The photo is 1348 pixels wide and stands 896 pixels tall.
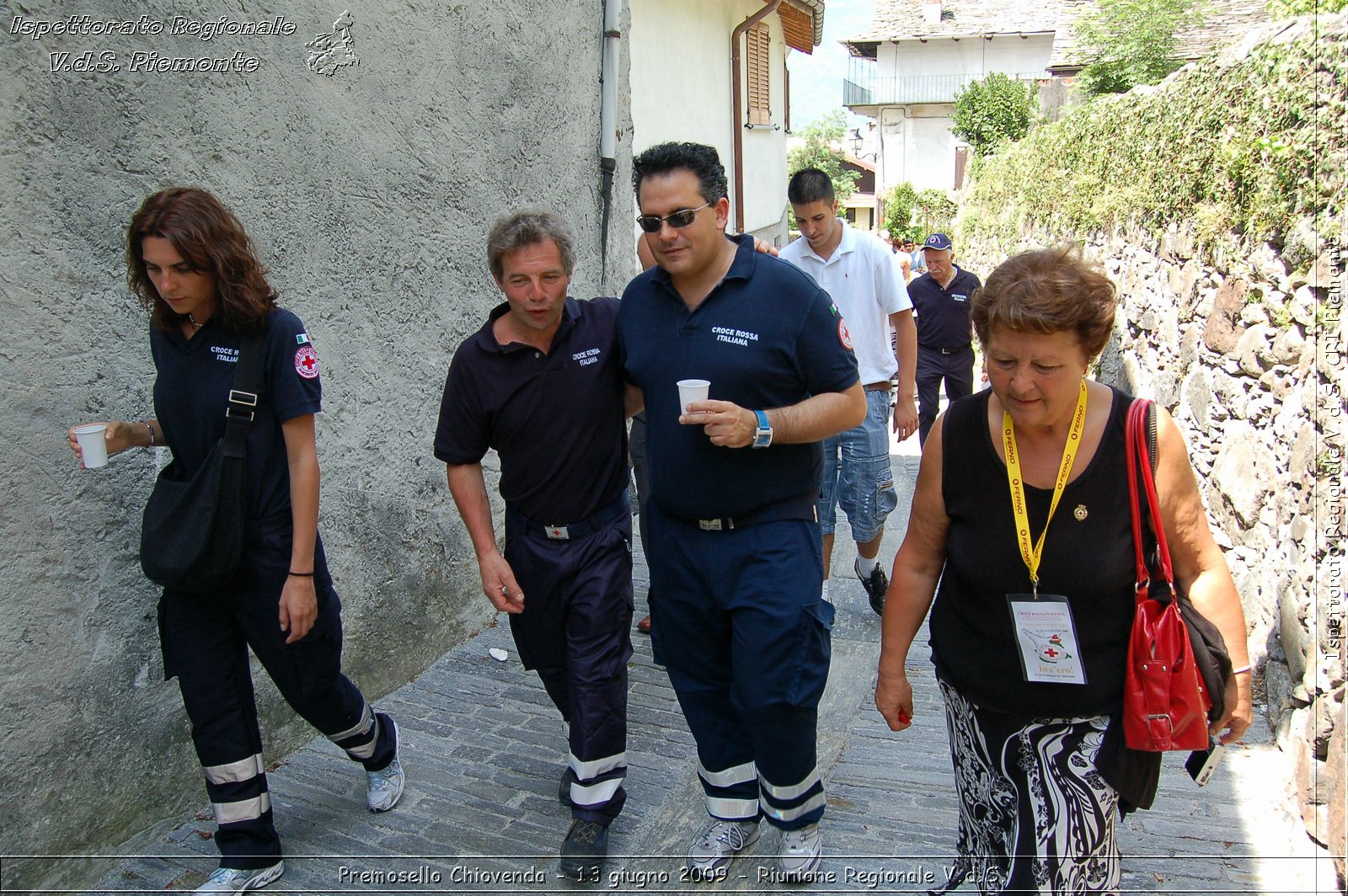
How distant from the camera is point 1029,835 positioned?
7.80ft

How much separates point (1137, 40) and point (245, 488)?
24.3 meters

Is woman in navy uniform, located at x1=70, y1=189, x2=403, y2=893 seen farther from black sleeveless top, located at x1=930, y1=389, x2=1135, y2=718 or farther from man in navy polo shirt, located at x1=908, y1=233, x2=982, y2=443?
man in navy polo shirt, located at x1=908, y1=233, x2=982, y2=443

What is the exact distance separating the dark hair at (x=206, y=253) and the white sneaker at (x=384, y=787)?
1574mm

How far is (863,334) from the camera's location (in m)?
5.21

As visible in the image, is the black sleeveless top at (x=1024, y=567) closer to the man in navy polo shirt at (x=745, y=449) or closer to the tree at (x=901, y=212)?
the man in navy polo shirt at (x=745, y=449)

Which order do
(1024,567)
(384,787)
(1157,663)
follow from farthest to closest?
(384,787)
(1024,567)
(1157,663)

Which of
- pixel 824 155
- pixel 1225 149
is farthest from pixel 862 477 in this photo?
pixel 824 155

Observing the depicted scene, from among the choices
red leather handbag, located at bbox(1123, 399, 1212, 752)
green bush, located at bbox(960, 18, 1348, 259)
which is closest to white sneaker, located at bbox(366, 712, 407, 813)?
red leather handbag, located at bbox(1123, 399, 1212, 752)

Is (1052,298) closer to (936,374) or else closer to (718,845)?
(718,845)

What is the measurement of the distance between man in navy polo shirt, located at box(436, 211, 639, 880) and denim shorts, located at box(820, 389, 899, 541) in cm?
206

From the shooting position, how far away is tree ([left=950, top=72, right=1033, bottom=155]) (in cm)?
3077

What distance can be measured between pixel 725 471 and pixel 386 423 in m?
2.27

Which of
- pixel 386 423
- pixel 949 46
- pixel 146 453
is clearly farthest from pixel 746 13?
pixel 949 46

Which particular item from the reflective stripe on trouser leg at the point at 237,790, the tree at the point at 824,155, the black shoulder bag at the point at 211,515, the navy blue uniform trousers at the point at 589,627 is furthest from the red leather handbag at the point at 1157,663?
the tree at the point at 824,155
